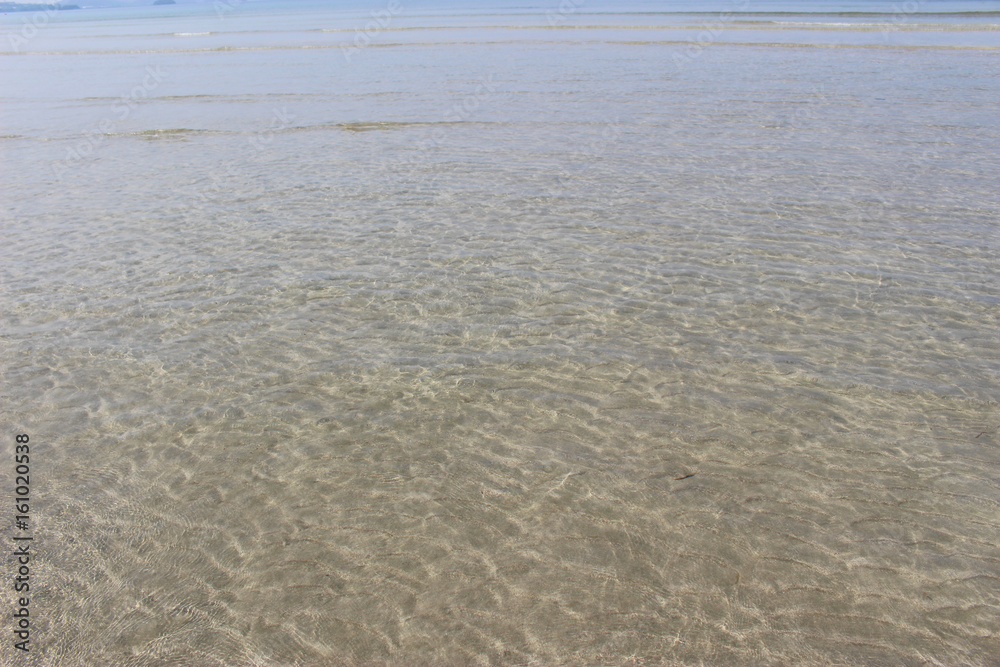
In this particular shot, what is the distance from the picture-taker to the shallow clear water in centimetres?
458

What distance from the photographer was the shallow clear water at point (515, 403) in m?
4.58

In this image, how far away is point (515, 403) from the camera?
22.7ft

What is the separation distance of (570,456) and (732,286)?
4654mm

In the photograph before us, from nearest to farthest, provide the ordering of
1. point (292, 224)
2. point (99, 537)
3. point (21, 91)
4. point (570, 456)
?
point (99, 537)
point (570, 456)
point (292, 224)
point (21, 91)

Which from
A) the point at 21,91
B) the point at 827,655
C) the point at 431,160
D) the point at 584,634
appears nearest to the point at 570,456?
the point at 584,634

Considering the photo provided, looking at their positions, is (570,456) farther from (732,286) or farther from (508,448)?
(732,286)

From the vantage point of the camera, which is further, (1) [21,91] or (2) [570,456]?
(1) [21,91]

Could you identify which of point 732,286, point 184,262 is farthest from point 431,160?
point 732,286

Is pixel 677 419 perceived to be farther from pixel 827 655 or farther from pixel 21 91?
pixel 21 91

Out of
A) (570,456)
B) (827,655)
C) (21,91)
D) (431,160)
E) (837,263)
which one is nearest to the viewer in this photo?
(827,655)

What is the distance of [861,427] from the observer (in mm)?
6453

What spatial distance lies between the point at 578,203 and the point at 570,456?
808 centimetres

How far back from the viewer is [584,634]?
440 cm

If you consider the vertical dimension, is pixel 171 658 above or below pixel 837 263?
above
